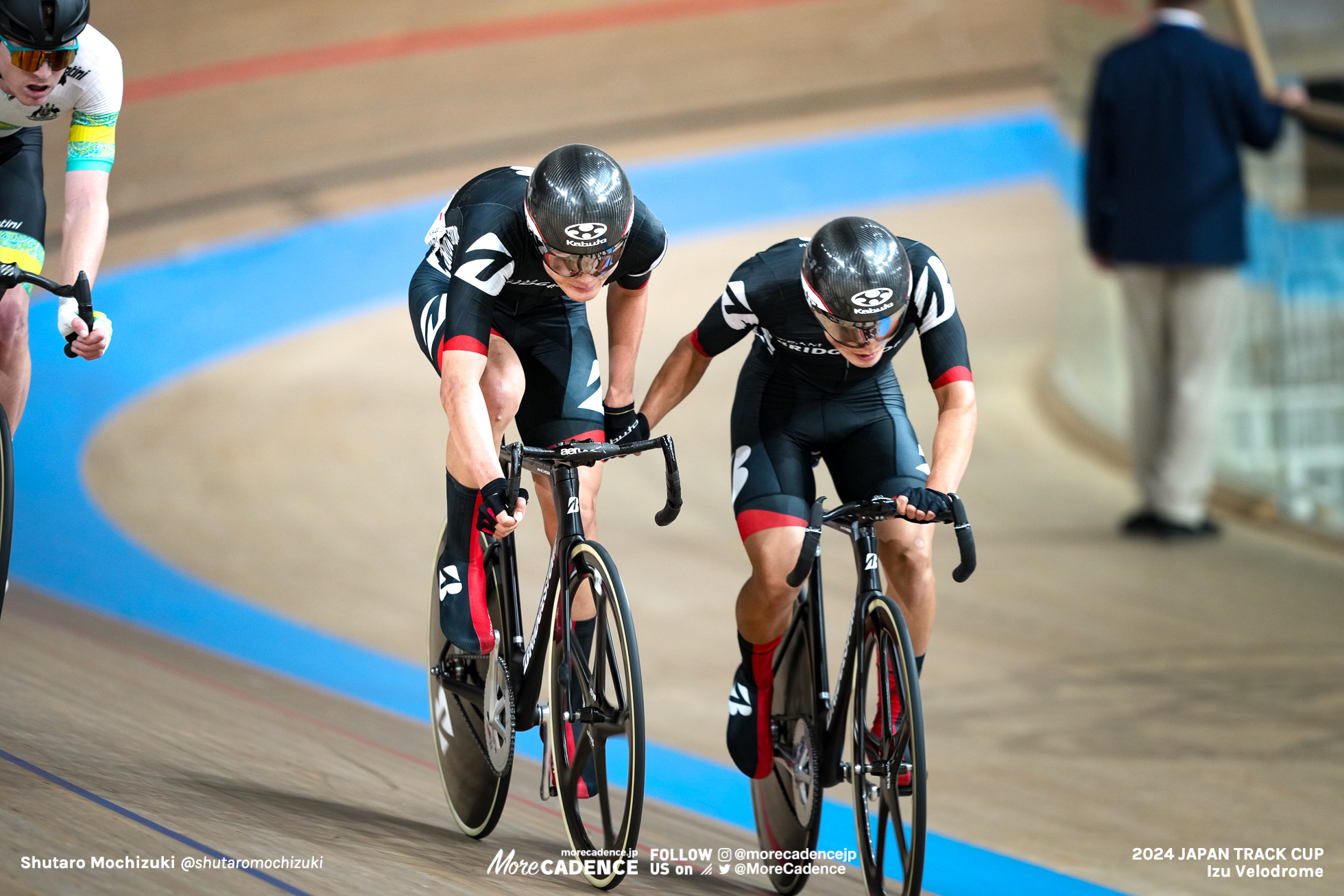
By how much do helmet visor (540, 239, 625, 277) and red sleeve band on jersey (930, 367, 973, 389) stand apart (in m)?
0.64

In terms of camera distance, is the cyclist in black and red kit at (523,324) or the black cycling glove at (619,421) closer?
the cyclist in black and red kit at (523,324)

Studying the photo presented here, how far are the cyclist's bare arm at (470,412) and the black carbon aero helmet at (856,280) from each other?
0.60 m

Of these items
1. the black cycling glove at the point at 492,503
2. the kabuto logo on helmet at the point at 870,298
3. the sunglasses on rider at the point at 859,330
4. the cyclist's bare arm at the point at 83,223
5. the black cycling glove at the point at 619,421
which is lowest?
the black cycling glove at the point at 492,503

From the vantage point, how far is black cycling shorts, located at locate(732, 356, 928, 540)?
112 inches

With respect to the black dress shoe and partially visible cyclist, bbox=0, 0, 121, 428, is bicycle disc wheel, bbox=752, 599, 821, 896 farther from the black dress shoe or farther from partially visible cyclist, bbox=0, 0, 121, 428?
the black dress shoe

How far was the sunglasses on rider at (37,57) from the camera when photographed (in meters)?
2.65

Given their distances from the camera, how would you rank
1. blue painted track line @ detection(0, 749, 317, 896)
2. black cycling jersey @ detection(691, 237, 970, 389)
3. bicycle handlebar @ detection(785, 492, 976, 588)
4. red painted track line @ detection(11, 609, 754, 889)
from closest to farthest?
blue painted track line @ detection(0, 749, 317, 896) < bicycle handlebar @ detection(785, 492, 976, 588) < black cycling jersey @ detection(691, 237, 970, 389) < red painted track line @ detection(11, 609, 754, 889)

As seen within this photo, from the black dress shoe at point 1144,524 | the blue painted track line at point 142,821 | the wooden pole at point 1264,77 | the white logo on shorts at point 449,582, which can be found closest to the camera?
the blue painted track line at point 142,821

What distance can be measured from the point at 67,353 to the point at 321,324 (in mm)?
5898

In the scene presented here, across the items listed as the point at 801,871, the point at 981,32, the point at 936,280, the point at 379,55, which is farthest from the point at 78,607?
the point at 981,32

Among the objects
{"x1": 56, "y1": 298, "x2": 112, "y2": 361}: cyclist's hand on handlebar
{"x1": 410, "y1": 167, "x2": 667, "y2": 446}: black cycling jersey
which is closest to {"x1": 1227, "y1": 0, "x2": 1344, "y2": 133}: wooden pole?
{"x1": 410, "y1": 167, "x2": 667, "y2": 446}: black cycling jersey

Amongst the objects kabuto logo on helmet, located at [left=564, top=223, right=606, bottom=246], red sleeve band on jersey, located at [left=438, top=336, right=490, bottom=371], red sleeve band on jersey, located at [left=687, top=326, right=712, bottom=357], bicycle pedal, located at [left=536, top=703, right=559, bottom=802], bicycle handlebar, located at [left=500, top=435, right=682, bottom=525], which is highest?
kabuto logo on helmet, located at [left=564, top=223, right=606, bottom=246]

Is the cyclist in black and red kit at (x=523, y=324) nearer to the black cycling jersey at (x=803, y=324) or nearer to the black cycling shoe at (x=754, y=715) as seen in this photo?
the black cycling jersey at (x=803, y=324)

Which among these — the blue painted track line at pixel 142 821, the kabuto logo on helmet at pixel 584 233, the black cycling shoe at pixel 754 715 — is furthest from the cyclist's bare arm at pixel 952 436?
the blue painted track line at pixel 142 821
